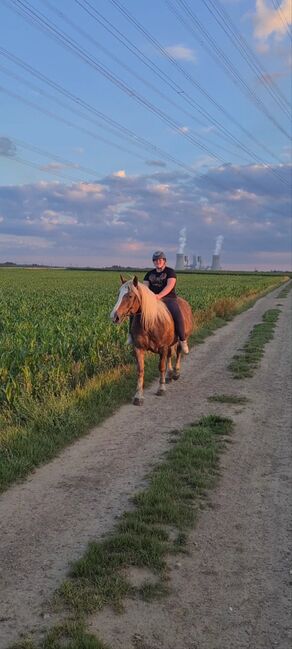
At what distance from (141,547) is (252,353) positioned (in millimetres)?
11812

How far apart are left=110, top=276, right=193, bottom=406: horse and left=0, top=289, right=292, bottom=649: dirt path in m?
1.25

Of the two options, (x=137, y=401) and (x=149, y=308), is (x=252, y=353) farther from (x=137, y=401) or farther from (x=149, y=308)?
(x=137, y=401)

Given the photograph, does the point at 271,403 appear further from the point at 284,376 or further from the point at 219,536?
the point at 219,536

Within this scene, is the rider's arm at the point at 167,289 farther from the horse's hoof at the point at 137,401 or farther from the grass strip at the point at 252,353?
the grass strip at the point at 252,353

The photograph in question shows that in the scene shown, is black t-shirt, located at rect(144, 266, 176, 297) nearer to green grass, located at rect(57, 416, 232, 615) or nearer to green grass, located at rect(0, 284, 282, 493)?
green grass, located at rect(0, 284, 282, 493)

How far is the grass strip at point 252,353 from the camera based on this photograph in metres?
13.1

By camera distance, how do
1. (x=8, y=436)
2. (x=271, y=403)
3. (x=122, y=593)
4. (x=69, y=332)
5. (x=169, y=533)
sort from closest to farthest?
(x=122, y=593)
(x=169, y=533)
(x=8, y=436)
(x=271, y=403)
(x=69, y=332)

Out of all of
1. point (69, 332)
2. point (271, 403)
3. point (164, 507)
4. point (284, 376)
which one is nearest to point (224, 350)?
point (284, 376)

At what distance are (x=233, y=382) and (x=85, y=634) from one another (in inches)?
348

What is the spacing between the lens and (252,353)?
15.8 metres

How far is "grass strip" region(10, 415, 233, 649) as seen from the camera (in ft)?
11.9

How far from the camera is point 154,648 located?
3.37 meters

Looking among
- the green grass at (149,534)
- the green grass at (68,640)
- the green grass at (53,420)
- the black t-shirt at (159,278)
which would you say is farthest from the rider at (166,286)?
the green grass at (68,640)

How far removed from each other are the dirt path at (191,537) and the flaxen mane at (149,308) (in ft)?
5.40
